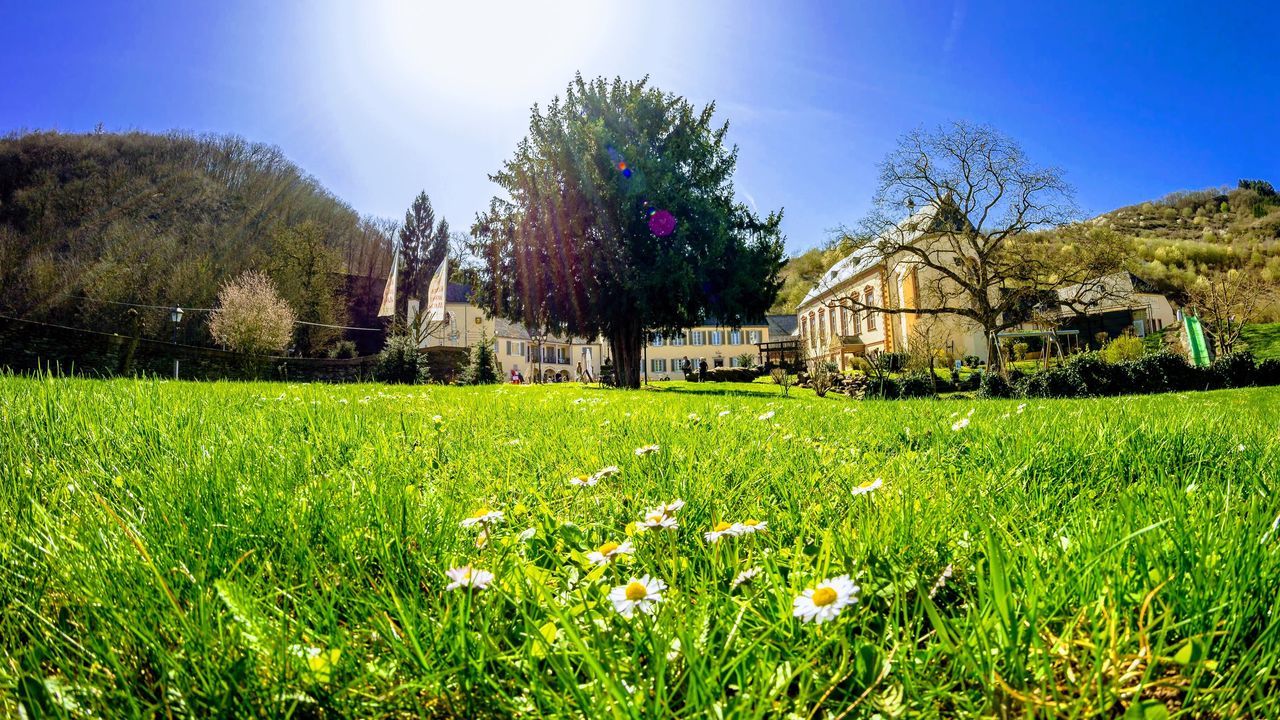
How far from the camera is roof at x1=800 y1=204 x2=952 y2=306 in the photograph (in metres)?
27.1

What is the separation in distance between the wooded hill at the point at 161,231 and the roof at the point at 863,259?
134ft

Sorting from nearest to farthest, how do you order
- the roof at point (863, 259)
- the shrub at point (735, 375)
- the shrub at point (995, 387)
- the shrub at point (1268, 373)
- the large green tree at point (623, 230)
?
the shrub at point (1268, 373)
the shrub at point (995, 387)
the large green tree at point (623, 230)
the roof at point (863, 259)
the shrub at point (735, 375)

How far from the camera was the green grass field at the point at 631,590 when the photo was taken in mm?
830

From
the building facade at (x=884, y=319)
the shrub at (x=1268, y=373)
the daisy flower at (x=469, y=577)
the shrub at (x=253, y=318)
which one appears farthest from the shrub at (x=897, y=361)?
the shrub at (x=253, y=318)

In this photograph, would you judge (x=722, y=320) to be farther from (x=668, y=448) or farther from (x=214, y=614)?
(x=214, y=614)

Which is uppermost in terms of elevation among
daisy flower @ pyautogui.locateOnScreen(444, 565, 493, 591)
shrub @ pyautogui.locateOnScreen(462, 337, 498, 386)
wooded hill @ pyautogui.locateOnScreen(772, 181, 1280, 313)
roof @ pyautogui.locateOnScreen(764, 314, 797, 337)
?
wooded hill @ pyautogui.locateOnScreen(772, 181, 1280, 313)

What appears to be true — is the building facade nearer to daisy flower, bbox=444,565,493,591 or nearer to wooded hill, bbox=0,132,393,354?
daisy flower, bbox=444,565,493,591

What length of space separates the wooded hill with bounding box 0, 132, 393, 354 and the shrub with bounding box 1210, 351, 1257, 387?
52544 mm

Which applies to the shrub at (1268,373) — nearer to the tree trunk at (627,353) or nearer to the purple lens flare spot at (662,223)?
the purple lens flare spot at (662,223)

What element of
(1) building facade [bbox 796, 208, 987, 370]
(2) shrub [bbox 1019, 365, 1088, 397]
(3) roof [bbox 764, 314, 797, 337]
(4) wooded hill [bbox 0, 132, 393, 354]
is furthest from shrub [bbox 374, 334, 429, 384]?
(3) roof [bbox 764, 314, 797, 337]

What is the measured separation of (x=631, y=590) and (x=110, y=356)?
23.1 meters

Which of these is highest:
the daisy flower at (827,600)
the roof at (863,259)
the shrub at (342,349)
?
the roof at (863,259)

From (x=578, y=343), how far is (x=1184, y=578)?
64.4m

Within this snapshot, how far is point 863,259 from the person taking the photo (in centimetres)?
2750
